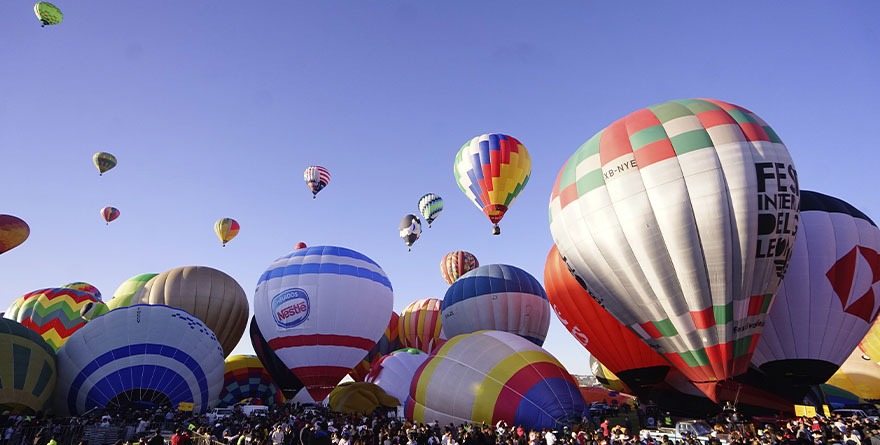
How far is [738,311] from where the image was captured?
1112 cm

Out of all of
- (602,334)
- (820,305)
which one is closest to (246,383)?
(602,334)

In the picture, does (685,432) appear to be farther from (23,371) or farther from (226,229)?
(226,229)

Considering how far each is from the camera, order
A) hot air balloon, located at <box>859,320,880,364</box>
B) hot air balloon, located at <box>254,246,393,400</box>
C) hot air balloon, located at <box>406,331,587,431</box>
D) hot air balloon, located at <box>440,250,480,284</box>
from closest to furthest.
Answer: hot air balloon, located at <box>406,331,587,431</box>, hot air balloon, located at <box>254,246,393,400</box>, hot air balloon, located at <box>859,320,880,364</box>, hot air balloon, located at <box>440,250,480,284</box>

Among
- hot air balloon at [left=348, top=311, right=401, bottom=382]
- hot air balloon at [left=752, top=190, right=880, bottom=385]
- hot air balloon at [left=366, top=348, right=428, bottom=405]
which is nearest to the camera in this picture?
hot air balloon at [left=752, top=190, right=880, bottom=385]

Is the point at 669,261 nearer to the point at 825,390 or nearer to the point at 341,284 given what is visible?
the point at 341,284

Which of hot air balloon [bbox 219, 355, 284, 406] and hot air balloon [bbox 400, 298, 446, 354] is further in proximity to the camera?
hot air balloon [bbox 400, 298, 446, 354]

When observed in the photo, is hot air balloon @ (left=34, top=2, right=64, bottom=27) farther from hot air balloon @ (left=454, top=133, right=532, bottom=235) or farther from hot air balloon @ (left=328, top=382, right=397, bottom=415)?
hot air balloon @ (left=328, top=382, right=397, bottom=415)

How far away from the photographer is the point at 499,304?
20922mm

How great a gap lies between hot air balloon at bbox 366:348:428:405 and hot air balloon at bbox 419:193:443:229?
1148cm

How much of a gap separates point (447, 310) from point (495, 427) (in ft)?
37.7

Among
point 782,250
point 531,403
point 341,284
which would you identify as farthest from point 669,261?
point 341,284

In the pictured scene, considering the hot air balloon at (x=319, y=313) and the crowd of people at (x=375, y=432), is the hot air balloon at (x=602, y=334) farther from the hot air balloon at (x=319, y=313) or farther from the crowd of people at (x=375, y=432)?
the hot air balloon at (x=319, y=313)

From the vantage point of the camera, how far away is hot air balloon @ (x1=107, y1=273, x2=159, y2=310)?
878 inches

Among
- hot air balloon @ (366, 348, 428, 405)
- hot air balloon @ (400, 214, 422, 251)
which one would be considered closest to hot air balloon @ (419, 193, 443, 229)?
hot air balloon @ (400, 214, 422, 251)
